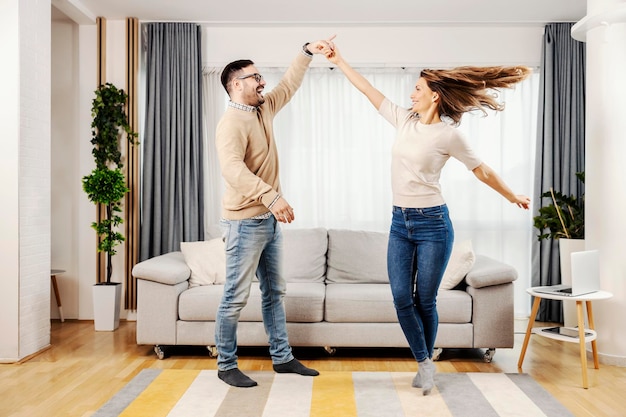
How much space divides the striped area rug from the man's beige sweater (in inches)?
35.1

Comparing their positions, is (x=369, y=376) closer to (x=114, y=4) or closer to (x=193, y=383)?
(x=193, y=383)

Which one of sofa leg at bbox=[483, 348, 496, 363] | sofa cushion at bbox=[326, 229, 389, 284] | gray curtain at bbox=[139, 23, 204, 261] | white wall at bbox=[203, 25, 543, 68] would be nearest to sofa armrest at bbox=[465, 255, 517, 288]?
sofa leg at bbox=[483, 348, 496, 363]

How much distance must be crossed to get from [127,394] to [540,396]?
204 cm

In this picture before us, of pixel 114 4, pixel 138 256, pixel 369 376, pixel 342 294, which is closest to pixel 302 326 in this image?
pixel 342 294

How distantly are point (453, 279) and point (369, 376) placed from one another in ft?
2.96

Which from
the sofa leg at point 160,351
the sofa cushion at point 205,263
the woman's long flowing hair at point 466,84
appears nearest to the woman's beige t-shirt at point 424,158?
the woman's long flowing hair at point 466,84

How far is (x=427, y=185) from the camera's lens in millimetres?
3008

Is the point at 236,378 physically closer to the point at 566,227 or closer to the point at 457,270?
the point at 457,270

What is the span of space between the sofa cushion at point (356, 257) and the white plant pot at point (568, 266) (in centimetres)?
133

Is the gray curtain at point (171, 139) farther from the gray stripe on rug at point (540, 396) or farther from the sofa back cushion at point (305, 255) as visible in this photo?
the gray stripe on rug at point (540, 396)

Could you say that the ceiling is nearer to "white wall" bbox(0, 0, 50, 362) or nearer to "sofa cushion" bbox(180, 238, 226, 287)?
"white wall" bbox(0, 0, 50, 362)

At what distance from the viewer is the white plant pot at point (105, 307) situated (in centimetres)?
475

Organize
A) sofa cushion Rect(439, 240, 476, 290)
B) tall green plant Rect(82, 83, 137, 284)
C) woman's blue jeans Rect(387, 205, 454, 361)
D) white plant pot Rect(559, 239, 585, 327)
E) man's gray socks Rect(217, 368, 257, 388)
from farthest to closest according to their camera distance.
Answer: tall green plant Rect(82, 83, 137, 284)
white plant pot Rect(559, 239, 585, 327)
sofa cushion Rect(439, 240, 476, 290)
man's gray socks Rect(217, 368, 257, 388)
woman's blue jeans Rect(387, 205, 454, 361)

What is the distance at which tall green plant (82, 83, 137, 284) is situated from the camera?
4707 mm
